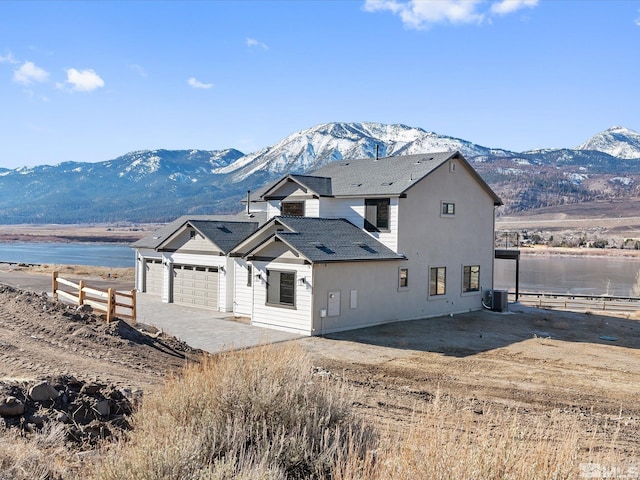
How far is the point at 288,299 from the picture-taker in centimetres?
2152

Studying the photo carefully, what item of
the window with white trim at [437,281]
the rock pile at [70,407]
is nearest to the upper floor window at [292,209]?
the window with white trim at [437,281]

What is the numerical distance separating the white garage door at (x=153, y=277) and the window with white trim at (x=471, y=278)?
14.3 metres

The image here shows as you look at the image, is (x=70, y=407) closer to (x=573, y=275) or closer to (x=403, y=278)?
(x=403, y=278)

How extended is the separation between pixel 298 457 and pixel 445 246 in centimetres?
2025

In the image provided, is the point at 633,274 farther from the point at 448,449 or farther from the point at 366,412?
the point at 448,449

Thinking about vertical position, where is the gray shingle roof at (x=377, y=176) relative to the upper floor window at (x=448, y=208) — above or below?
above

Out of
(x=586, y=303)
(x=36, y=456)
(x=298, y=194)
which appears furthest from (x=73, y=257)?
(x=36, y=456)

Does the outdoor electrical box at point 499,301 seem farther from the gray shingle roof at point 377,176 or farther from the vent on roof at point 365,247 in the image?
the vent on roof at point 365,247

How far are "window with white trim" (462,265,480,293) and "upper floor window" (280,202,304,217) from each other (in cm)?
745

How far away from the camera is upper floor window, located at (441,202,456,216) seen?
2595cm

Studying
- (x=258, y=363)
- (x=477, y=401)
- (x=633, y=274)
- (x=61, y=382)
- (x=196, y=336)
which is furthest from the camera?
(x=633, y=274)

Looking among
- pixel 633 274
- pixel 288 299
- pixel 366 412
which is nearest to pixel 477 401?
pixel 366 412

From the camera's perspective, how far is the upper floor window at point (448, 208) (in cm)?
2595

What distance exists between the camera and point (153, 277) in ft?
103
